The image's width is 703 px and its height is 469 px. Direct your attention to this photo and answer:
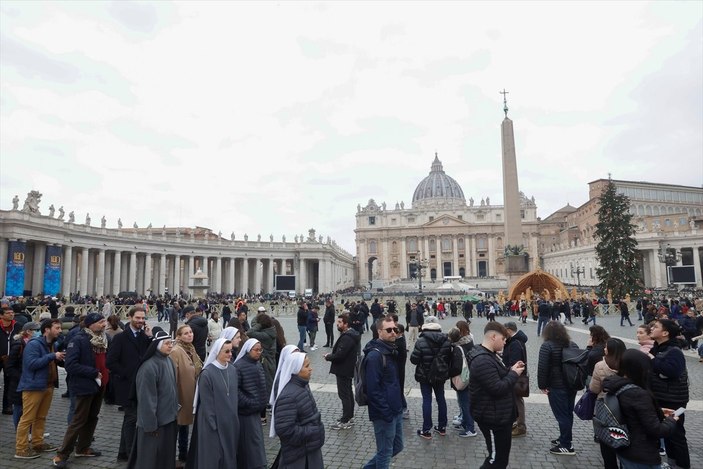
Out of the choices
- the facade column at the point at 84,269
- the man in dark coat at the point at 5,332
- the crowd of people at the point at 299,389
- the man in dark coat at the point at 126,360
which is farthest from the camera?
the facade column at the point at 84,269

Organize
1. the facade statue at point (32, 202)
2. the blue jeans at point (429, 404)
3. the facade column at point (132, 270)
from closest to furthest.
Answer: the blue jeans at point (429, 404) < the facade statue at point (32, 202) < the facade column at point (132, 270)

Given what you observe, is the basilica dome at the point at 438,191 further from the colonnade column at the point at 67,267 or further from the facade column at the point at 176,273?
the colonnade column at the point at 67,267

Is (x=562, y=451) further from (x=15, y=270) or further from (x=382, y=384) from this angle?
(x=15, y=270)

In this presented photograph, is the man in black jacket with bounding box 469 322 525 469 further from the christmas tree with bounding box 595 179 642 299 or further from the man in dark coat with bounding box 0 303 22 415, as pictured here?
the christmas tree with bounding box 595 179 642 299

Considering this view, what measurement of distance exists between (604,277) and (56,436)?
3487cm

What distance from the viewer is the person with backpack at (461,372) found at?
231 inches

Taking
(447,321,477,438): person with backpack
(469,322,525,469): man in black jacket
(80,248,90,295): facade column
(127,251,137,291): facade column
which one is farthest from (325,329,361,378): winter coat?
(127,251,137,291): facade column

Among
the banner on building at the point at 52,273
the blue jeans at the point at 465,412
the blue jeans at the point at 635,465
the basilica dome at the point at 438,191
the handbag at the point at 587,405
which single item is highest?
the basilica dome at the point at 438,191

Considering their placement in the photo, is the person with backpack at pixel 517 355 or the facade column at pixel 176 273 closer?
the person with backpack at pixel 517 355

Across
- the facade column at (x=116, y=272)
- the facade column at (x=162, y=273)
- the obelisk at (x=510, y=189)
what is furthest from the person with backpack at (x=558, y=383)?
the facade column at (x=162, y=273)

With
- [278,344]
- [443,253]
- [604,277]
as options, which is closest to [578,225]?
[443,253]

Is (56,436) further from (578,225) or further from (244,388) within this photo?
(578,225)

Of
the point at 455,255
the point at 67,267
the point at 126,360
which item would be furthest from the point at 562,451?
the point at 455,255

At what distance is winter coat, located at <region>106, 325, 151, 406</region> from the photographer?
5.37m
